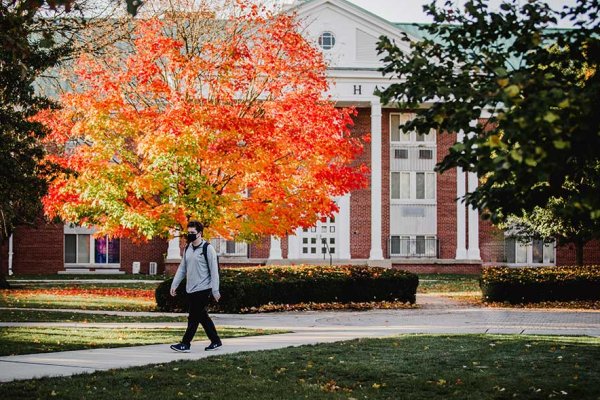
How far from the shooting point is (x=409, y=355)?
1234cm

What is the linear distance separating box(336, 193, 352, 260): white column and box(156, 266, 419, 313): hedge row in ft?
69.7

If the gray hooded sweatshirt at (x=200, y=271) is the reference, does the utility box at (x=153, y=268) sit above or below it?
below

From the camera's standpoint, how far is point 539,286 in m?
26.6

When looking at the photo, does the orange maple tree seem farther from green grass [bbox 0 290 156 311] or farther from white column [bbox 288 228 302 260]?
white column [bbox 288 228 302 260]

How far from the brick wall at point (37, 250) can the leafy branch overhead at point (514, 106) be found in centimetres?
4329

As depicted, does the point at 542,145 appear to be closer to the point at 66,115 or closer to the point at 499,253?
the point at 66,115

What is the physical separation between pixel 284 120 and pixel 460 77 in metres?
16.1

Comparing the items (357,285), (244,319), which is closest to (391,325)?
(244,319)

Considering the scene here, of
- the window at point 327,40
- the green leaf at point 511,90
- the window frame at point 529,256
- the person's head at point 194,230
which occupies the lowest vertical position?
the window frame at point 529,256

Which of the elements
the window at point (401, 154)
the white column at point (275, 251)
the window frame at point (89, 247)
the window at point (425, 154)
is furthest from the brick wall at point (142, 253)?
the window at point (425, 154)

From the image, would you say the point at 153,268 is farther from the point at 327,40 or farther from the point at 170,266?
the point at 327,40

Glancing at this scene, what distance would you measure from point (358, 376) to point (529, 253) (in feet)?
139

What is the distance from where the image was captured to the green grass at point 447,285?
34.3 meters

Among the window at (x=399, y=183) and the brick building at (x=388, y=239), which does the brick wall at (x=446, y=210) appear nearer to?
the brick building at (x=388, y=239)
